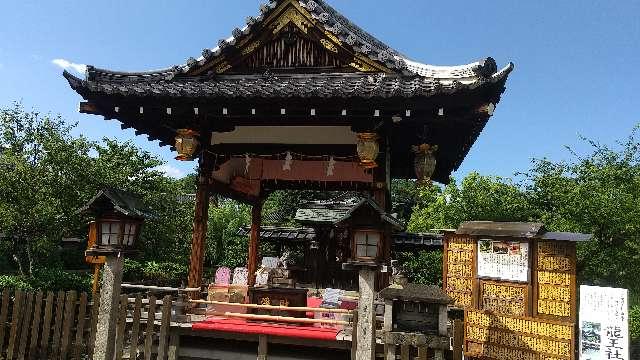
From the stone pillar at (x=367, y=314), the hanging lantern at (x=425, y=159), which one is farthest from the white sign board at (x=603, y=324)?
the stone pillar at (x=367, y=314)

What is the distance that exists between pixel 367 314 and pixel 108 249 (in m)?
4.30

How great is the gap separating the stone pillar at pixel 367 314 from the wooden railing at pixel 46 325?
5254mm

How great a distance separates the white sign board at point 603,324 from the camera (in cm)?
848

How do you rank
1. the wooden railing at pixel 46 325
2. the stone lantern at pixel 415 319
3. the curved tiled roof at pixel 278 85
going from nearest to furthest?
the stone lantern at pixel 415 319, the curved tiled roof at pixel 278 85, the wooden railing at pixel 46 325

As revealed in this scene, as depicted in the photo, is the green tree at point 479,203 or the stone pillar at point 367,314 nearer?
the stone pillar at point 367,314

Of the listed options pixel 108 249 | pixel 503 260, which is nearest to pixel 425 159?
pixel 503 260

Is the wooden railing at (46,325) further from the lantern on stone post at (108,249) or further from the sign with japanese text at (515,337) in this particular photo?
the sign with japanese text at (515,337)

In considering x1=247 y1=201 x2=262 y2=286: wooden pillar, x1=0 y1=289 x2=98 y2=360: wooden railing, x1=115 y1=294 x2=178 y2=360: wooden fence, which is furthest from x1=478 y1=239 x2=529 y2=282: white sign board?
x1=0 y1=289 x2=98 y2=360: wooden railing

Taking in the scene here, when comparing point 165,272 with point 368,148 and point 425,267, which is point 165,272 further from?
point 368,148

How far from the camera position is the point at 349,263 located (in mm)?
6590

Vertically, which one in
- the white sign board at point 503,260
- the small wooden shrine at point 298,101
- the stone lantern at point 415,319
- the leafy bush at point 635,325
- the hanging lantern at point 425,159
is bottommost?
the leafy bush at point 635,325

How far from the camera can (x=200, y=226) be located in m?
9.69

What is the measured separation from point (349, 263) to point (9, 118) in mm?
24281

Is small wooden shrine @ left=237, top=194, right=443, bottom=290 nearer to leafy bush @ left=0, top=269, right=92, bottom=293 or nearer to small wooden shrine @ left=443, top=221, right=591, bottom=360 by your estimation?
small wooden shrine @ left=443, top=221, right=591, bottom=360
